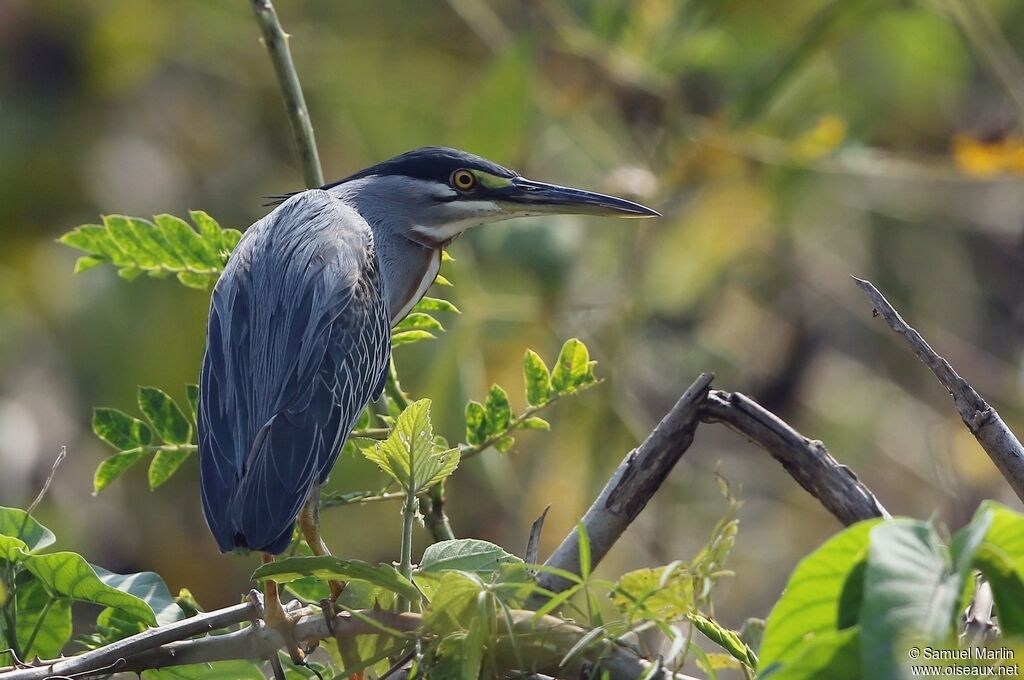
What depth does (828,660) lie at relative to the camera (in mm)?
1143

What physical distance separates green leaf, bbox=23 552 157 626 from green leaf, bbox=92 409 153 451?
263mm

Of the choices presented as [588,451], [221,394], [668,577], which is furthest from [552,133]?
[668,577]

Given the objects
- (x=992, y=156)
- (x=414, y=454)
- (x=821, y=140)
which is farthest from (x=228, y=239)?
(x=992, y=156)

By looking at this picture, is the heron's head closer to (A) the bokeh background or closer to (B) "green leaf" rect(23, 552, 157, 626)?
(A) the bokeh background

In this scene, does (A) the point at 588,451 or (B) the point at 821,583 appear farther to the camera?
(A) the point at 588,451

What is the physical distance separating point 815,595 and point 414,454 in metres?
0.51

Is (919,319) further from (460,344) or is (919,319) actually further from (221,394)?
(221,394)

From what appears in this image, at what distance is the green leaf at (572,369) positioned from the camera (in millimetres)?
1873

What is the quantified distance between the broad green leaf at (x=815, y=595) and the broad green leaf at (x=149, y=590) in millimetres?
839

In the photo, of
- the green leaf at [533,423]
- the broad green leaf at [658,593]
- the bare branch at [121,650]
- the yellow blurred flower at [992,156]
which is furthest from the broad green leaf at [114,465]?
the yellow blurred flower at [992,156]

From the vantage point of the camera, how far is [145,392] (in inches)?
73.8

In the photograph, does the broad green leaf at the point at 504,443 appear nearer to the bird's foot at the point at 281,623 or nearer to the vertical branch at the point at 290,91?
the bird's foot at the point at 281,623

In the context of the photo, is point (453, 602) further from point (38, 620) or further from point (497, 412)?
point (38, 620)

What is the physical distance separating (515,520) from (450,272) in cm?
133
